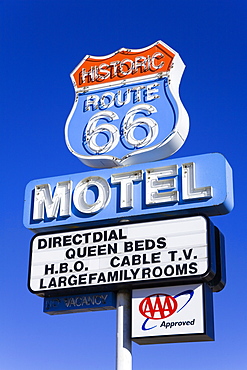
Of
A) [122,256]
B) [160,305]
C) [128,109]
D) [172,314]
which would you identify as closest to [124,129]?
[128,109]

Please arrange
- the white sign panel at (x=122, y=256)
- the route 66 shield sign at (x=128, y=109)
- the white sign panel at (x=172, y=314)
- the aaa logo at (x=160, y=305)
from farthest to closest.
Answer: the route 66 shield sign at (x=128, y=109) → the white sign panel at (x=122, y=256) → the aaa logo at (x=160, y=305) → the white sign panel at (x=172, y=314)

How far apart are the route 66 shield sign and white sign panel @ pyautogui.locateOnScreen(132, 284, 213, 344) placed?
320 centimetres

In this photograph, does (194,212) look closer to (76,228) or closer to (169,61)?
(76,228)

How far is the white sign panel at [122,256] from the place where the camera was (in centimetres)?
1440

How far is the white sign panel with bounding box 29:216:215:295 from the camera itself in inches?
567

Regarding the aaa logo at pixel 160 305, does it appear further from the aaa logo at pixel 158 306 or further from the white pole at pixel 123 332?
the white pole at pixel 123 332

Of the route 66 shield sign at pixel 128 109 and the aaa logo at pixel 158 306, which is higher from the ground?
the route 66 shield sign at pixel 128 109

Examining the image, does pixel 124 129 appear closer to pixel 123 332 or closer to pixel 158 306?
pixel 158 306

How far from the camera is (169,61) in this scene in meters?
16.6

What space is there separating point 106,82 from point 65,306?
535 centimetres

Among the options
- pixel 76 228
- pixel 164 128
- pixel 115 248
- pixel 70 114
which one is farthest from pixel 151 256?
pixel 70 114

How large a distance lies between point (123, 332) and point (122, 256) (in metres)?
1.52

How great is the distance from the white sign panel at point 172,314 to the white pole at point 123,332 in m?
0.29

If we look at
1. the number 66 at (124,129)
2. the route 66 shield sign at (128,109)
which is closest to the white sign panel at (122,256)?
the route 66 shield sign at (128,109)
